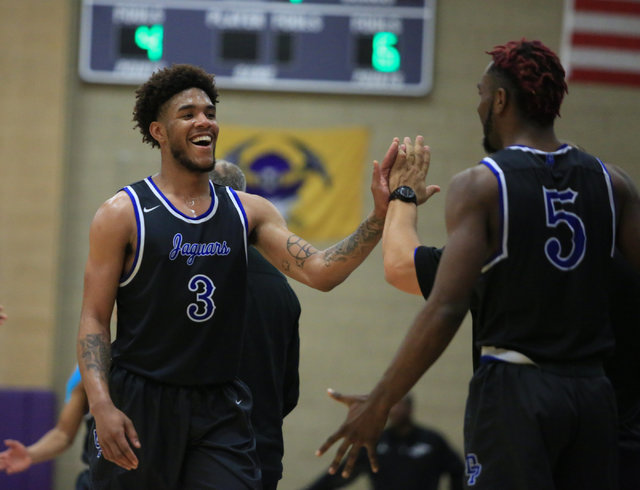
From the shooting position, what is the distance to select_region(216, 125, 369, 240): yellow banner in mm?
8820

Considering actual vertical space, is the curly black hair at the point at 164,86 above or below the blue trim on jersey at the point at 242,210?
above

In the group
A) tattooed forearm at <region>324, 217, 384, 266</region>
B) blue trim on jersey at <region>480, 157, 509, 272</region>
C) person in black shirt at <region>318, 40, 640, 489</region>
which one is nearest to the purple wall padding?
tattooed forearm at <region>324, 217, 384, 266</region>

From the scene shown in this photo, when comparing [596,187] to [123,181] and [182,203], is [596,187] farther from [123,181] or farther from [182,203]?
[123,181]

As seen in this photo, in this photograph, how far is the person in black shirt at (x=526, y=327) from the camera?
2795mm

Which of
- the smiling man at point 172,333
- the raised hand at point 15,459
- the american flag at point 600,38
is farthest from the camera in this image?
the american flag at point 600,38

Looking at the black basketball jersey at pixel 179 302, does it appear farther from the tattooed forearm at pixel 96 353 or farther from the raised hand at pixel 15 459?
the raised hand at pixel 15 459

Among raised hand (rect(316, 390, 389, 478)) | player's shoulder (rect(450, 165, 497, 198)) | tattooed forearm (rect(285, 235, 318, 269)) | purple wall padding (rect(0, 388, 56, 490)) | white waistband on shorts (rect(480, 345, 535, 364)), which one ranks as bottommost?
purple wall padding (rect(0, 388, 56, 490))

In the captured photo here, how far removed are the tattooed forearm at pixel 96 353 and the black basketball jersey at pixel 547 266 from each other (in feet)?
4.93

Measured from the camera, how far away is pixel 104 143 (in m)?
9.02

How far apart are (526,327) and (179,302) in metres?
1.41

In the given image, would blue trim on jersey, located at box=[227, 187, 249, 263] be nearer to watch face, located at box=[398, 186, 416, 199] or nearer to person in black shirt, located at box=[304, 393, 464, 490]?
watch face, located at box=[398, 186, 416, 199]

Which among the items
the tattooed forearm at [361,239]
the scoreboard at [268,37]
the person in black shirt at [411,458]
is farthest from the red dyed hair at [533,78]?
the scoreboard at [268,37]

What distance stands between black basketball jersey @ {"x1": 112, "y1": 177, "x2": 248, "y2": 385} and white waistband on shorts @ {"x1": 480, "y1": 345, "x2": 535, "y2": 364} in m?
1.17

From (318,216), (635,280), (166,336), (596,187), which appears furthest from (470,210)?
(318,216)
